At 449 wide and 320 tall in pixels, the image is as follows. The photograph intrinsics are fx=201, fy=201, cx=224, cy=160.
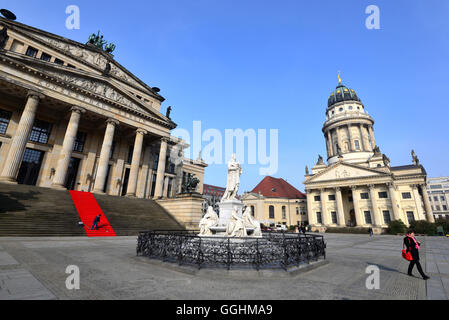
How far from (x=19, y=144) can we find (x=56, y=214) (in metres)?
10.3

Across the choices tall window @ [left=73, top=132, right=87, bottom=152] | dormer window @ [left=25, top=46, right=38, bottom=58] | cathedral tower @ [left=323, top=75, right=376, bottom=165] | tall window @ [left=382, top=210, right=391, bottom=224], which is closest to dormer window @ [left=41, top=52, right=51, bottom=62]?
dormer window @ [left=25, top=46, right=38, bottom=58]

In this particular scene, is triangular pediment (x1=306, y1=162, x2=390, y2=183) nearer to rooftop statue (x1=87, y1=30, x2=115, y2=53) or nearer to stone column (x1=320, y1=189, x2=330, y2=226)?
stone column (x1=320, y1=189, x2=330, y2=226)

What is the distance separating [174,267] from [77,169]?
29413mm

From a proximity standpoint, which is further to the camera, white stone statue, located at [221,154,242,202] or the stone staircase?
the stone staircase

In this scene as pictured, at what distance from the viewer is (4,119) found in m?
24.6

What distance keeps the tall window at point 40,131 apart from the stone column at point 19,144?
18.6 ft

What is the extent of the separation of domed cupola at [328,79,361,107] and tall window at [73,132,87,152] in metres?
71.7

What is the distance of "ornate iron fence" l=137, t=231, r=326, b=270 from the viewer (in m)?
6.53

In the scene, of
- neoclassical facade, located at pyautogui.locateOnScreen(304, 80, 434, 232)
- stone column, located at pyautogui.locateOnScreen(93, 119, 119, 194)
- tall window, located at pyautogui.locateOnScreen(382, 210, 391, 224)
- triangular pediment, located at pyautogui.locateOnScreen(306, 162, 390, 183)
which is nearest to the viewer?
stone column, located at pyautogui.locateOnScreen(93, 119, 119, 194)

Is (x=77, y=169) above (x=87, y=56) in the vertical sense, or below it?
below

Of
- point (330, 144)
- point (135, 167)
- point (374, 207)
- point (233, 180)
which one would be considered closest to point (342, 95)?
point (330, 144)
